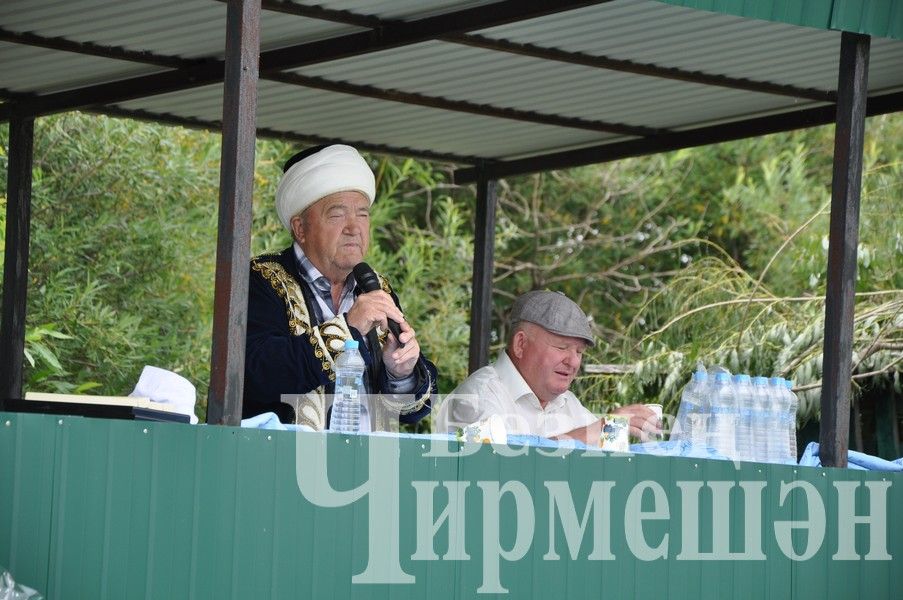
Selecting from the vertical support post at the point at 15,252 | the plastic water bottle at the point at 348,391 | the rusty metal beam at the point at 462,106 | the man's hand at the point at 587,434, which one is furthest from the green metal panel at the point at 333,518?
the vertical support post at the point at 15,252

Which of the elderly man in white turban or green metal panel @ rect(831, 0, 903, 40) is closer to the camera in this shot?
the elderly man in white turban

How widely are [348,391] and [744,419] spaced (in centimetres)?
152

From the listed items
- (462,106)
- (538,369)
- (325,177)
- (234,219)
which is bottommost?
(538,369)

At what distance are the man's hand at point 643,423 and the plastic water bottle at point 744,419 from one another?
356 millimetres

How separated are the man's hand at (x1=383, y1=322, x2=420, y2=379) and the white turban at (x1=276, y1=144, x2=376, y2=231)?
78cm

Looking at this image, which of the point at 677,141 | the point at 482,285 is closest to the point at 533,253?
the point at 482,285

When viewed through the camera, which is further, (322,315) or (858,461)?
(858,461)

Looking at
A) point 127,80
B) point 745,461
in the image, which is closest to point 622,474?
point 745,461

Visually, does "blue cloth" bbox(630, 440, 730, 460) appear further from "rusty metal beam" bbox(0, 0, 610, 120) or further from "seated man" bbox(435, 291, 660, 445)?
"rusty metal beam" bbox(0, 0, 610, 120)

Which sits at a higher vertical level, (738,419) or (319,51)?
(319,51)

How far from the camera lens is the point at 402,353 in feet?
16.9

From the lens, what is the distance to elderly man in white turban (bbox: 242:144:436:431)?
16.5 ft

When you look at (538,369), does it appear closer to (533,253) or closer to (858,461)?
(858,461)

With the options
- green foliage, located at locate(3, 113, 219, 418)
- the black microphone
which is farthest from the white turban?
green foliage, located at locate(3, 113, 219, 418)
